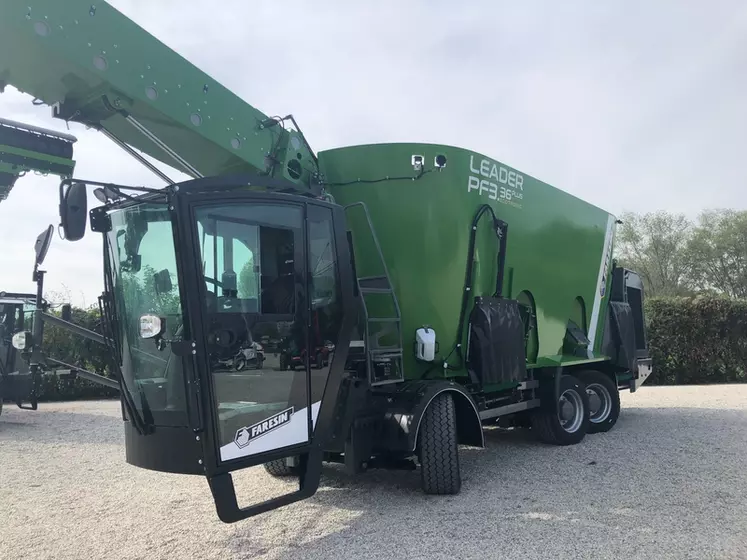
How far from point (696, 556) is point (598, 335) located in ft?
17.3

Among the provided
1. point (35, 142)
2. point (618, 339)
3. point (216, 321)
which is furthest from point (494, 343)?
point (35, 142)

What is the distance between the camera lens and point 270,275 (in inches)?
164

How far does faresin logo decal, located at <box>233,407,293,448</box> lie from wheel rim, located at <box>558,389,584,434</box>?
486 cm

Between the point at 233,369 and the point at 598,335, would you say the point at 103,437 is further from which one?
the point at 598,335

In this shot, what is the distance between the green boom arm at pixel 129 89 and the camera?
3619 millimetres

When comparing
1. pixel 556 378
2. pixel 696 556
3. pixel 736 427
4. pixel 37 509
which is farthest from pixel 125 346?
pixel 736 427

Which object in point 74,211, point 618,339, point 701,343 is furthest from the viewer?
point 701,343

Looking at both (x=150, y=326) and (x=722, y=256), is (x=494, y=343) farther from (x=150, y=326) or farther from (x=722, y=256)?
(x=722, y=256)

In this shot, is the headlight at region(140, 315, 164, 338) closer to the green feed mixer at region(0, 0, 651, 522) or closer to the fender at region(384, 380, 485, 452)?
the green feed mixer at region(0, 0, 651, 522)

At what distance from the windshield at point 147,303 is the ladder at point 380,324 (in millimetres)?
1661

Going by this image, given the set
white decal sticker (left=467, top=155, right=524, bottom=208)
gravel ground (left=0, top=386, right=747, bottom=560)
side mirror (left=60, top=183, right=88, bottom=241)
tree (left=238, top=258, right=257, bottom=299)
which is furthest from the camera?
white decal sticker (left=467, top=155, right=524, bottom=208)

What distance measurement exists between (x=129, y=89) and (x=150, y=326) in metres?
1.56

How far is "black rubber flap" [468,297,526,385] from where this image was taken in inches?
236

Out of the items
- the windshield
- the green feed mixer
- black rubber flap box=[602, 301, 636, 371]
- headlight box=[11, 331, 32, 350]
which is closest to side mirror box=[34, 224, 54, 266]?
the green feed mixer
